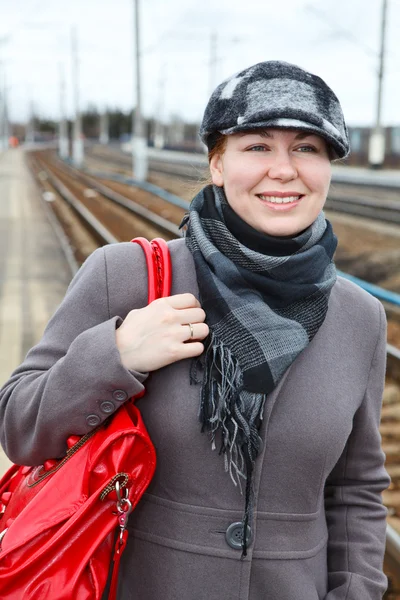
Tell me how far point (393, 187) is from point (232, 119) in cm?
2145

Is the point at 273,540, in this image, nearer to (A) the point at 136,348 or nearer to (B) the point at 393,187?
(A) the point at 136,348

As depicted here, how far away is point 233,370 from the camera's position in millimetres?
1382

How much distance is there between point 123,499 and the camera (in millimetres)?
1289

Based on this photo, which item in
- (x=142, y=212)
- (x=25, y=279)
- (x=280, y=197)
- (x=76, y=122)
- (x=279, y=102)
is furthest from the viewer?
(x=76, y=122)

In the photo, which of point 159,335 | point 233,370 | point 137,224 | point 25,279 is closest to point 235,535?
point 233,370

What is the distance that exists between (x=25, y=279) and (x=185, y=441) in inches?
335

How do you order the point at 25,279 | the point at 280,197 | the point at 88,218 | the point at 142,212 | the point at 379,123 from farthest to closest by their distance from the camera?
the point at 379,123 < the point at 142,212 < the point at 88,218 < the point at 25,279 < the point at 280,197

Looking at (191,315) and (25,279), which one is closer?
(191,315)

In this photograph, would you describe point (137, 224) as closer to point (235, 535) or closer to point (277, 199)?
point (277, 199)

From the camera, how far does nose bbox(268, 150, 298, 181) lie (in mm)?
1442

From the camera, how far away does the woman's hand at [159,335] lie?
1.36 metres

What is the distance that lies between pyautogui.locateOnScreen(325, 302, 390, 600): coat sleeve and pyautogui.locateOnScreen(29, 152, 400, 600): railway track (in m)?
1.34

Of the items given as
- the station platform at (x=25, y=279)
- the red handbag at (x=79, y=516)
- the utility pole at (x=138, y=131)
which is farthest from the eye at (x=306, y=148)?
the utility pole at (x=138, y=131)

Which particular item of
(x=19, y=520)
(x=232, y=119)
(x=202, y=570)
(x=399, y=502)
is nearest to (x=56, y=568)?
(x=19, y=520)
